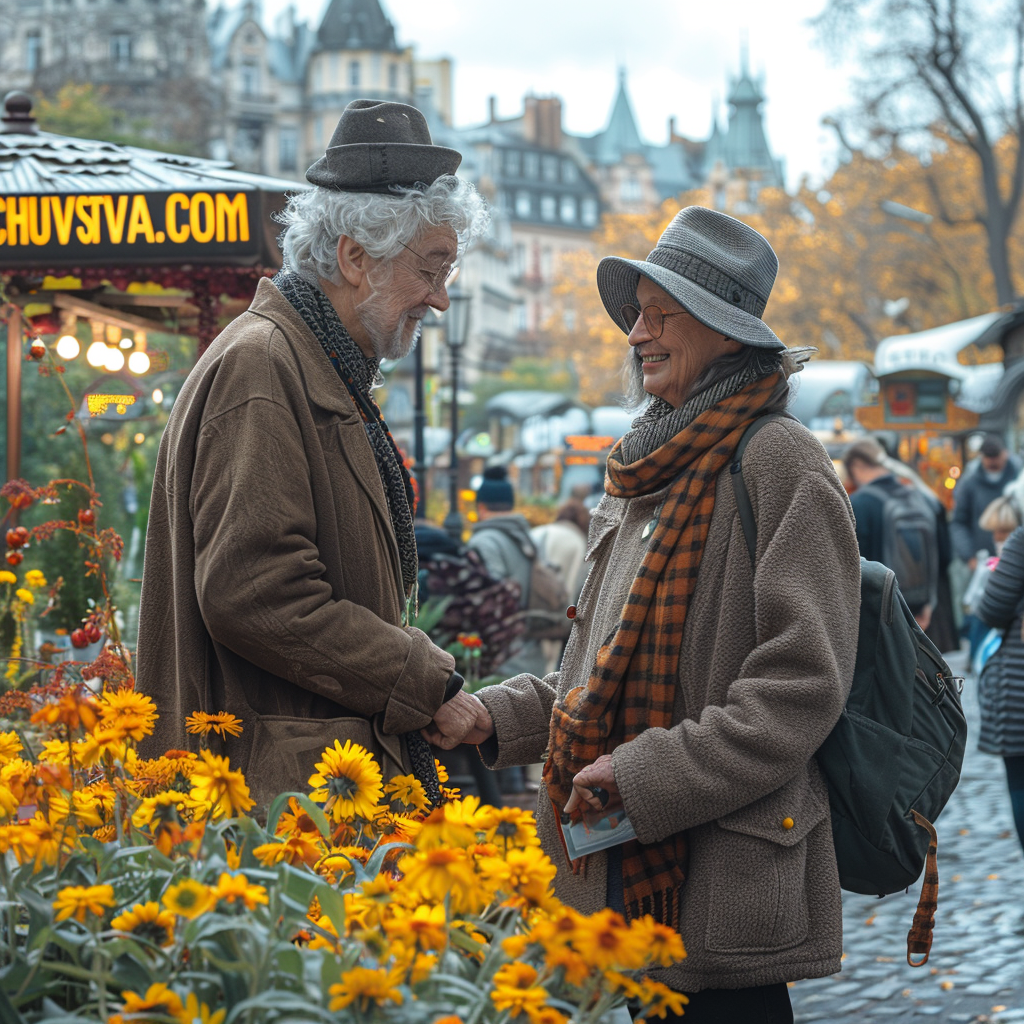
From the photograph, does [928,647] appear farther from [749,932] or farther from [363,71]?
[363,71]

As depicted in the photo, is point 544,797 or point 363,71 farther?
point 363,71

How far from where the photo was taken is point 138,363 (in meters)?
7.25

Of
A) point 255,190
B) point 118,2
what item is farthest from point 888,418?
point 118,2

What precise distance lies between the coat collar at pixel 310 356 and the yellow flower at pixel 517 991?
1.37 meters

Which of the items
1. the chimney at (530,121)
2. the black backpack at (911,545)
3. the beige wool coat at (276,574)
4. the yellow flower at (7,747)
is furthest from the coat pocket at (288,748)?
the chimney at (530,121)

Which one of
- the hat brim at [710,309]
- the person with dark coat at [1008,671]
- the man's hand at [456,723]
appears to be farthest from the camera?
the person with dark coat at [1008,671]

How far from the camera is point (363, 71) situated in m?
77.2

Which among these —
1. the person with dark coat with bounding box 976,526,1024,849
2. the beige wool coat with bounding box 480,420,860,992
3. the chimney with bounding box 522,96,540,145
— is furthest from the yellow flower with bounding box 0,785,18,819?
the chimney with bounding box 522,96,540,145

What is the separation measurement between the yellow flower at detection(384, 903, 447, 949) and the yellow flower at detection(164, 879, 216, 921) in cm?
17

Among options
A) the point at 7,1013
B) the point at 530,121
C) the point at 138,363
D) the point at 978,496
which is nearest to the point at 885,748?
the point at 7,1013

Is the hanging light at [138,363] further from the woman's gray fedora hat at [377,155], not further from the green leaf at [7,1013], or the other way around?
the green leaf at [7,1013]

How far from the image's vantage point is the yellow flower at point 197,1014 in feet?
4.21

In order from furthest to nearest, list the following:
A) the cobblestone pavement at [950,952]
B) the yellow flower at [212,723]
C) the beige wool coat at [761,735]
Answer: the cobblestone pavement at [950,952] < the beige wool coat at [761,735] < the yellow flower at [212,723]

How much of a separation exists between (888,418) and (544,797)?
23028 mm
